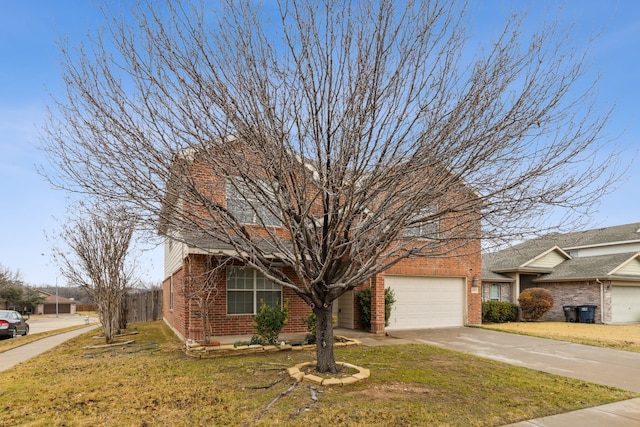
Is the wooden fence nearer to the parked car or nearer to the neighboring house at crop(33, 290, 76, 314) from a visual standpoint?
the parked car

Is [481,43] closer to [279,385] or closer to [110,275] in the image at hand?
[279,385]

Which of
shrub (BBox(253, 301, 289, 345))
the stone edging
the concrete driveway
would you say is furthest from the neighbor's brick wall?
the stone edging

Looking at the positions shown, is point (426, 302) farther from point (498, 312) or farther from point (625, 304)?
point (625, 304)

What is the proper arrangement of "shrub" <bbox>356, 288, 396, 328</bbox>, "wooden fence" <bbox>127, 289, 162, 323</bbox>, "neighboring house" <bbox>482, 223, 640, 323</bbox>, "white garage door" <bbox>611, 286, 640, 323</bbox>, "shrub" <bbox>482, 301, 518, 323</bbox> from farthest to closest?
1. "wooden fence" <bbox>127, 289, 162, 323</bbox>
2. "white garage door" <bbox>611, 286, 640, 323</bbox>
3. "neighboring house" <bbox>482, 223, 640, 323</bbox>
4. "shrub" <bbox>482, 301, 518, 323</bbox>
5. "shrub" <bbox>356, 288, 396, 328</bbox>

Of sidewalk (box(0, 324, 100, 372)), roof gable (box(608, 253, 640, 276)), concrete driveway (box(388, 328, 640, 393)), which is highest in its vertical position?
roof gable (box(608, 253, 640, 276))

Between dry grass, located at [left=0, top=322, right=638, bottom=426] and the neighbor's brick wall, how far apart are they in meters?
14.2

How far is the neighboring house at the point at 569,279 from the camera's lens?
19547 millimetres

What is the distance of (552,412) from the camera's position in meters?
5.51

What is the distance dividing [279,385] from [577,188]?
558 centimetres

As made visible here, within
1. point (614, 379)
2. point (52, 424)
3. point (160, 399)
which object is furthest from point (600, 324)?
point (52, 424)

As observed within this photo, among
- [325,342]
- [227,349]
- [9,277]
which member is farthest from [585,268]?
[9,277]

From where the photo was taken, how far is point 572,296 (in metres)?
20.6

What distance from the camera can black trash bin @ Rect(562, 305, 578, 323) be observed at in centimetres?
1985

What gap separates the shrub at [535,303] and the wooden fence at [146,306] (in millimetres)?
18139
